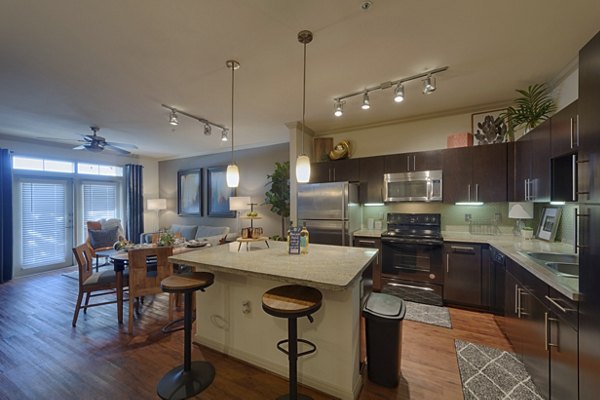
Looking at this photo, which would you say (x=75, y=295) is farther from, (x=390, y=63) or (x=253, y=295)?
Answer: (x=390, y=63)

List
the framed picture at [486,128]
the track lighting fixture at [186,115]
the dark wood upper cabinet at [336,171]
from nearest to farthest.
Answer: the framed picture at [486,128], the track lighting fixture at [186,115], the dark wood upper cabinet at [336,171]

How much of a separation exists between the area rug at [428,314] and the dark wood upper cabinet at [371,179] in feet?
5.15

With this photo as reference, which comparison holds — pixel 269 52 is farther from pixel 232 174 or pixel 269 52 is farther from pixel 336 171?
pixel 336 171

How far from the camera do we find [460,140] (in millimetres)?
3426

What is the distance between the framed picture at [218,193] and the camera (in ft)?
19.9

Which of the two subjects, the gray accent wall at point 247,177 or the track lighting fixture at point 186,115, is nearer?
the track lighting fixture at point 186,115

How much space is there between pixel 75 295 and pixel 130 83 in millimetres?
3466

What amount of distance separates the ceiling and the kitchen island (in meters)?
1.82

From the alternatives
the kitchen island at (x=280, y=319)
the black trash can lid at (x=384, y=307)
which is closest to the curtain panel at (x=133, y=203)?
the kitchen island at (x=280, y=319)

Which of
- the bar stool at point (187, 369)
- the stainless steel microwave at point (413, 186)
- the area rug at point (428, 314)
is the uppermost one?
the stainless steel microwave at point (413, 186)

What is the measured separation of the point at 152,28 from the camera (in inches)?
73.9

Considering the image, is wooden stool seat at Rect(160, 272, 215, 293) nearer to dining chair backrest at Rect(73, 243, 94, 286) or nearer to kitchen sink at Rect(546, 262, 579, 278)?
dining chair backrest at Rect(73, 243, 94, 286)

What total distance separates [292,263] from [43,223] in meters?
6.31

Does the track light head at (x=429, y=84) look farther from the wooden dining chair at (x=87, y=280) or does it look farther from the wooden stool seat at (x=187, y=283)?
the wooden dining chair at (x=87, y=280)
